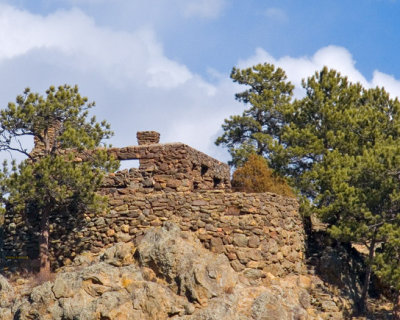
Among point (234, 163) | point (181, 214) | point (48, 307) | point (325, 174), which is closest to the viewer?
point (48, 307)

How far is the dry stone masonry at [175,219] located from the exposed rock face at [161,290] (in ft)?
1.81

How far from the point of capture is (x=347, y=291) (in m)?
21.8

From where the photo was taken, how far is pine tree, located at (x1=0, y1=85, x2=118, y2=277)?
20594 millimetres

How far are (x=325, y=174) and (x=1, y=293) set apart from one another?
36.1 ft

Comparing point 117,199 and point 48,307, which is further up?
point 117,199

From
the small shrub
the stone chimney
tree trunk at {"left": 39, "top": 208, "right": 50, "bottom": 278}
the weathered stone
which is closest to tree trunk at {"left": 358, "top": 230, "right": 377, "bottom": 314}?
the small shrub

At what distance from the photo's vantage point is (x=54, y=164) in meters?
20.6

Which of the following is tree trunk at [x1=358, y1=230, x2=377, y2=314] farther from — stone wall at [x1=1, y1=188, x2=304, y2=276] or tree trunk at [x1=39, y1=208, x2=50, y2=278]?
tree trunk at [x1=39, y1=208, x2=50, y2=278]

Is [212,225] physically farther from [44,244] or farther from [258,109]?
[258,109]

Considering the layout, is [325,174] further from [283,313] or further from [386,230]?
[283,313]

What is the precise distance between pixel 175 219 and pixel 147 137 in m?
4.07

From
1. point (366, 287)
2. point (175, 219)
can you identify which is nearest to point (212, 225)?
point (175, 219)

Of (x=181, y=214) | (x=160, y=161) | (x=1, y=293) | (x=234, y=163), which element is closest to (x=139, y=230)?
(x=181, y=214)

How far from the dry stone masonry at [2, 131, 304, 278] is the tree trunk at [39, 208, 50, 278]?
563 mm
